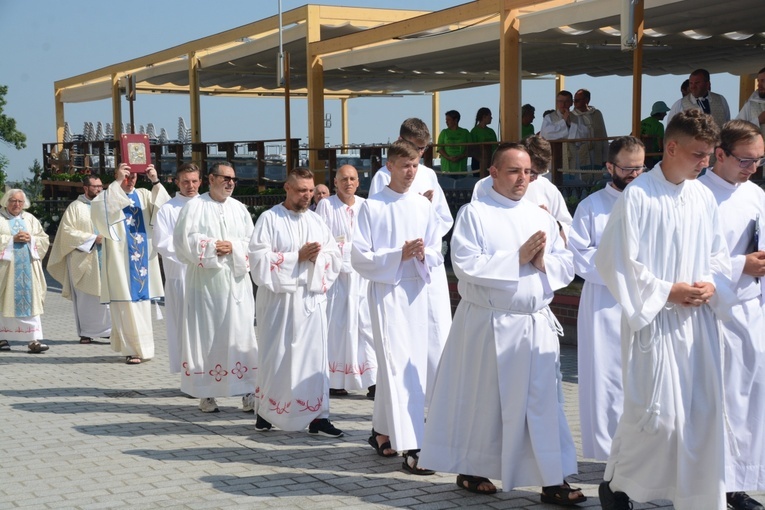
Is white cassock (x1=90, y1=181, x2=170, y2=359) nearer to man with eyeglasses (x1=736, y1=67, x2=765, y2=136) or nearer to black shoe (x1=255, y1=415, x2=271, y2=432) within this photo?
black shoe (x1=255, y1=415, x2=271, y2=432)

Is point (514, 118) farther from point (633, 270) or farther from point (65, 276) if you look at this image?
point (633, 270)

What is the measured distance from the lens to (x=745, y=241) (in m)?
6.18

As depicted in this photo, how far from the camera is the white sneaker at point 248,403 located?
30.1ft

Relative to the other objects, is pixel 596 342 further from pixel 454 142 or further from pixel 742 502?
pixel 454 142

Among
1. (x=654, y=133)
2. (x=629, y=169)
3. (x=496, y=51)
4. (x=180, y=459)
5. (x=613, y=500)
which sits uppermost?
A: (x=496, y=51)

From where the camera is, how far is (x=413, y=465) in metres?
6.86

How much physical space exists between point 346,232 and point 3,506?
447cm

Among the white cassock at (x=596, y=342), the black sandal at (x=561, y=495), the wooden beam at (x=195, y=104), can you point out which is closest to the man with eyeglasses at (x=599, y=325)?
the white cassock at (x=596, y=342)

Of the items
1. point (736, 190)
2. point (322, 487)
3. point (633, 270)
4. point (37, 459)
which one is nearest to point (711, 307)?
point (633, 270)

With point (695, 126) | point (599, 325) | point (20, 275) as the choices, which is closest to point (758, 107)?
point (599, 325)

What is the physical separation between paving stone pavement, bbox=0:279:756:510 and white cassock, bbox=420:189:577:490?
283mm

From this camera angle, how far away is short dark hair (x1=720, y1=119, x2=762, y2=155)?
19.9 feet

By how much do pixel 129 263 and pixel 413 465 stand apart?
642 cm

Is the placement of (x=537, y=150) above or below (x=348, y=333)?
above
